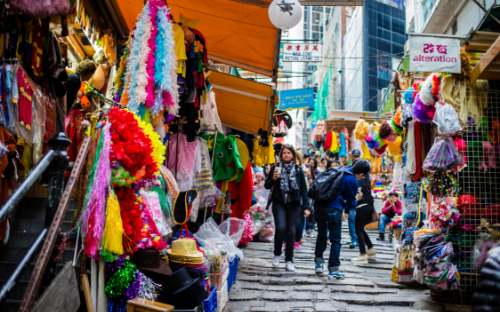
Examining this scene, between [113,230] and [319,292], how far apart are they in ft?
13.6

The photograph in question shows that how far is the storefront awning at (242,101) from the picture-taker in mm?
9038

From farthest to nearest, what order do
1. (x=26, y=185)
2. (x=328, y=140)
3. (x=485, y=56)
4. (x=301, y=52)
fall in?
(x=328, y=140) < (x=301, y=52) < (x=485, y=56) < (x=26, y=185)

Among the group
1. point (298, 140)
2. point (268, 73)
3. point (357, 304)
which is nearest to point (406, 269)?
point (357, 304)

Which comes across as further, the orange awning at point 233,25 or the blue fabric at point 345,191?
the blue fabric at point 345,191

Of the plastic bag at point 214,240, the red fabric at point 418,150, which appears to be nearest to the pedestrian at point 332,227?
the red fabric at point 418,150

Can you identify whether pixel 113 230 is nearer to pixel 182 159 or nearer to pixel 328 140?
pixel 182 159

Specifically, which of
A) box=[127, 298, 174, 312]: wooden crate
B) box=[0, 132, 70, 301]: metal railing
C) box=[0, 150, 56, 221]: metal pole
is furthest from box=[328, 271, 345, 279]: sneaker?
box=[0, 150, 56, 221]: metal pole

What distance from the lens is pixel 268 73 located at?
8.54 meters

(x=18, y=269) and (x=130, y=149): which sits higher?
(x=130, y=149)

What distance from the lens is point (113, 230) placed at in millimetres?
4293

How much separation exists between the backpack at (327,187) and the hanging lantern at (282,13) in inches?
117

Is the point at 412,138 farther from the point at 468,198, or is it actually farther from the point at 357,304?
the point at 357,304

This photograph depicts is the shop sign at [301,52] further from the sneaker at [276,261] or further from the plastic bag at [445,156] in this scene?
the plastic bag at [445,156]

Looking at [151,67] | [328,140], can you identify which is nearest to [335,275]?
[151,67]
